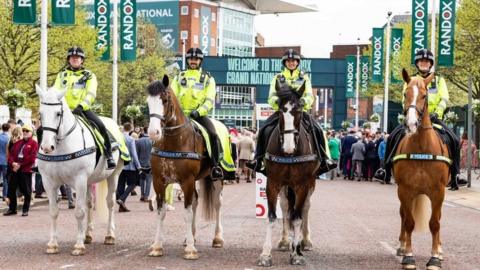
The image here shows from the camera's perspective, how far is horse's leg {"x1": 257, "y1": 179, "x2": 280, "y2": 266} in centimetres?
1173

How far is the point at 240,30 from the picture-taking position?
154 m

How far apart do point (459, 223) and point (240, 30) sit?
137 meters

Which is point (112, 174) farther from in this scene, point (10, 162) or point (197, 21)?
point (197, 21)

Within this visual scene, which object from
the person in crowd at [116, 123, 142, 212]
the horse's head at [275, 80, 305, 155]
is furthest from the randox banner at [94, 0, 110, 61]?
the horse's head at [275, 80, 305, 155]

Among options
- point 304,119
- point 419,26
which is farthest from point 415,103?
point 419,26

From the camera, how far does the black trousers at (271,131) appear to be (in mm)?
12641

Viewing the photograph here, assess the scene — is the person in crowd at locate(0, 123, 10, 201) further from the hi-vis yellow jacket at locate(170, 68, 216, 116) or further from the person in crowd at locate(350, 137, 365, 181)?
the person in crowd at locate(350, 137, 365, 181)

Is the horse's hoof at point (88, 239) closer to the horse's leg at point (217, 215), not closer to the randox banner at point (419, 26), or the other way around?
the horse's leg at point (217, 215)

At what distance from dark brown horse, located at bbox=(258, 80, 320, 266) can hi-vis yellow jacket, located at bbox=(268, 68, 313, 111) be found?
53 cm

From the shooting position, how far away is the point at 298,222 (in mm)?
12219

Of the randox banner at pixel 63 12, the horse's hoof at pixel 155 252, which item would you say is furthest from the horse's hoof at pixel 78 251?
the randox banner at pixel 63 12

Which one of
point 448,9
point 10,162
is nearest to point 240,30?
point 448,9

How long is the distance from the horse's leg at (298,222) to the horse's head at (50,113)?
12.0 feet

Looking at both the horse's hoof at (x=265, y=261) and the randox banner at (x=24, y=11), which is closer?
the horse's hoof at (x=265, y=261)
